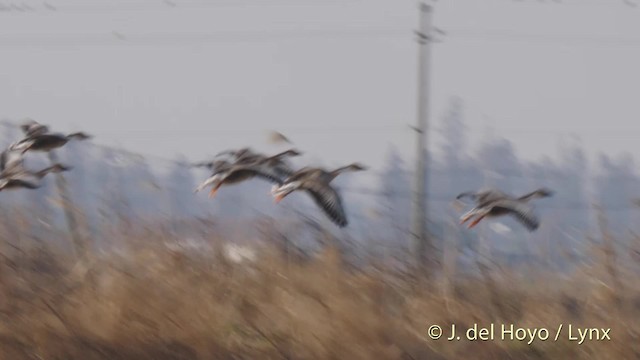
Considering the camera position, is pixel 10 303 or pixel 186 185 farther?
pixel 186 185

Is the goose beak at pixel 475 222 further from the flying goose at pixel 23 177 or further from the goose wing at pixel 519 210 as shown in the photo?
the flying goose at pixel 23 177

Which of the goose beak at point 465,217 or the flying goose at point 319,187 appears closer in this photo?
the goose beak at point 465,217

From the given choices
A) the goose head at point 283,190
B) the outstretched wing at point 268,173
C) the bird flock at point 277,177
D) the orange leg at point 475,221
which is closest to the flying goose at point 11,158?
the bird flock at point 277,177

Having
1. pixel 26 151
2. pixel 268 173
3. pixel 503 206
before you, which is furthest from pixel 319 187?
pixel 26 151

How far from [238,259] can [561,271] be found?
6.09ft

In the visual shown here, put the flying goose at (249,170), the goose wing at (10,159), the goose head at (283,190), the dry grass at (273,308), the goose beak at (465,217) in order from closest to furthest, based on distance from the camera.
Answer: the dry grass at (273,308) → the goose head at (283,190) → the goose beak at (465,217) → the flying goose at (249,170) → the goose wing at (10,159)

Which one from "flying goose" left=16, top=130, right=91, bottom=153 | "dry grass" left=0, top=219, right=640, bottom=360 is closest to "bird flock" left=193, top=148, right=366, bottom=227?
"dry grass" left=0, top=219, right=640, bottom=360

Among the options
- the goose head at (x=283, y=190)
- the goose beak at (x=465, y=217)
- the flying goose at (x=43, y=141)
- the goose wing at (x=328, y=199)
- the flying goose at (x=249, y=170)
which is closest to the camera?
the goose head at (x=283, y=190)

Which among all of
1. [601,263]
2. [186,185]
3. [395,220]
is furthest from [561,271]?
[186,185]

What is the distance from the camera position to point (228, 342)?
30.3ft

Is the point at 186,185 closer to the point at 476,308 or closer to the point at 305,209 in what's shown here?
the point at 305,209

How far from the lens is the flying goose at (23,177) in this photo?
36.6 ft

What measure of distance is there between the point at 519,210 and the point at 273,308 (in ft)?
8.94

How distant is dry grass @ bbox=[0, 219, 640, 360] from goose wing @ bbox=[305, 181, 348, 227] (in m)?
0.73
